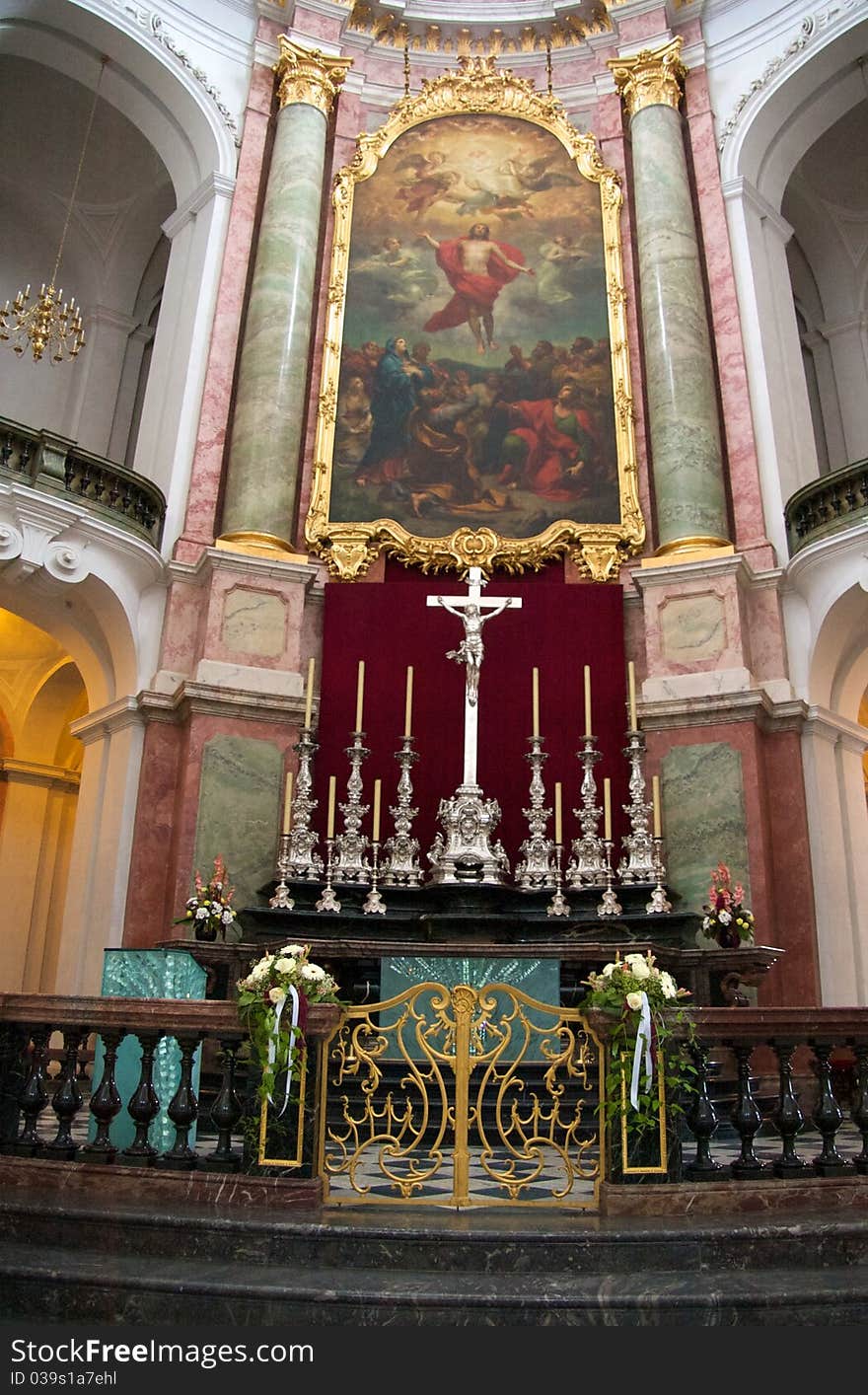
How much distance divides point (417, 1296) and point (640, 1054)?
1288 mm

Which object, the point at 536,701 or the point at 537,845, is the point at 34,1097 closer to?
the point at 537,845

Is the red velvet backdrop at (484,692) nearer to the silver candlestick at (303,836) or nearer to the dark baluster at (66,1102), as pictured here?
the silver candlestick at (303,836)

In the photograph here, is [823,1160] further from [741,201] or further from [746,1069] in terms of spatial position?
[741,201]

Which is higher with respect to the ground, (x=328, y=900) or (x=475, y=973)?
(x=328, y=900)

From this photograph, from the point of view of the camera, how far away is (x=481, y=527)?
10977 mm

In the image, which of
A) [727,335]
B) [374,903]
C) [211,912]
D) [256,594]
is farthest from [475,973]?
[727,335]

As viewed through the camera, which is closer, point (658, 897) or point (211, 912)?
point (211, 912)

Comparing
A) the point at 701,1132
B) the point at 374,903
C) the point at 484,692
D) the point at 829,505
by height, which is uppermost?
the point at 829,505

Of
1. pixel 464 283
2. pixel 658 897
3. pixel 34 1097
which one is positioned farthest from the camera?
pixel 464 283

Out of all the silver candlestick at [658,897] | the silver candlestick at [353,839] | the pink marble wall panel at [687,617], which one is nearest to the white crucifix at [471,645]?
the silver candlestick at [353,839]

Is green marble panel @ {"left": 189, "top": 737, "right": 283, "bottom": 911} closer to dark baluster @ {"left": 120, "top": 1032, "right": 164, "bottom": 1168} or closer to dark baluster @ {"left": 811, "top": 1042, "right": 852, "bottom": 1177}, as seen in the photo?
dark baluster @ {"left": 120, "top": 1032, "right": 164, "bottom": 1168}

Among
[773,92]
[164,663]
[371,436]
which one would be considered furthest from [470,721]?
[773,92]

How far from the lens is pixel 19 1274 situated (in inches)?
143

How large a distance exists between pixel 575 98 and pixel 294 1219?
12.8 meters
